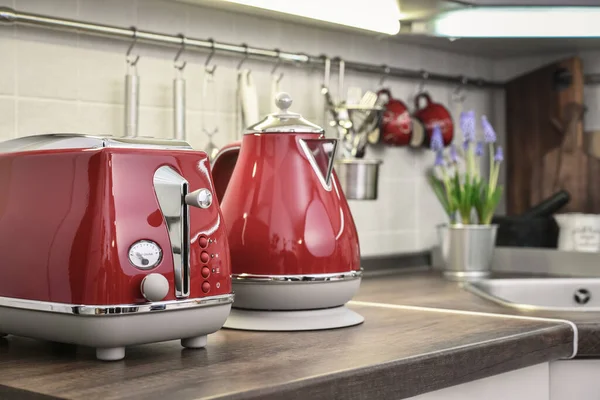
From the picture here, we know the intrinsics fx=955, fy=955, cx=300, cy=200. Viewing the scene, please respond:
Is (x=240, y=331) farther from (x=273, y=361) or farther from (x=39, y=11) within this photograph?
(x=39, y=11)

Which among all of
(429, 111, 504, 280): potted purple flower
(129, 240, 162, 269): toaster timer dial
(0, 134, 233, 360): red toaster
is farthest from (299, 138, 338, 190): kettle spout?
(429, 111, 504, 280): potted purple flower

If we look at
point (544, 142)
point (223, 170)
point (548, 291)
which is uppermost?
point (544, 142)

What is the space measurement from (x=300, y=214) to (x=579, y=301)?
0.88m

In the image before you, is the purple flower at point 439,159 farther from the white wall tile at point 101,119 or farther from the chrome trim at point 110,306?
the chrome trim at point 110,306

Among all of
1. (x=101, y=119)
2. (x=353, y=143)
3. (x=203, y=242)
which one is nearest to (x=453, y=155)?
(x=353, y=143)

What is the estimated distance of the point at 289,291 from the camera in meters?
1.25

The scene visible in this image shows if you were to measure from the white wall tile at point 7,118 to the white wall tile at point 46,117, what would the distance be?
0.03 ft

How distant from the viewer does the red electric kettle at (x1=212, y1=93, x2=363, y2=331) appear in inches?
49.3

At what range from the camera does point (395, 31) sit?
72.2 inches

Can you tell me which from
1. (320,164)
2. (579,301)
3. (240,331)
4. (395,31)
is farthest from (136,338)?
(579,301)

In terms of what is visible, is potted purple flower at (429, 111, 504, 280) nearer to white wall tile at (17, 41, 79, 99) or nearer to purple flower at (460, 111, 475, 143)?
purple flower at (460, 111, 475, 143)

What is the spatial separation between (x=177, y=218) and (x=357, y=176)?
2.71 ft

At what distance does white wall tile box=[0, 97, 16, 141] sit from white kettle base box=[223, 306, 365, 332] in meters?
0.46

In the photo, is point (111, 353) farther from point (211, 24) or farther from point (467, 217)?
point (467, 217)
